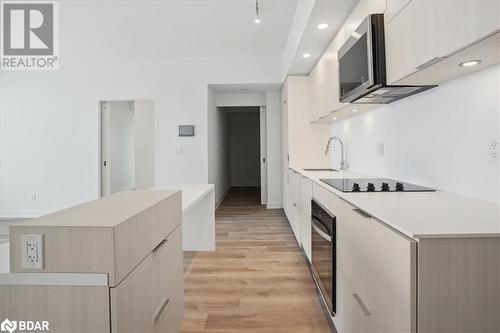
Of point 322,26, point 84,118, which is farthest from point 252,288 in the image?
point 84,118

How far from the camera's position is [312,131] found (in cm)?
469

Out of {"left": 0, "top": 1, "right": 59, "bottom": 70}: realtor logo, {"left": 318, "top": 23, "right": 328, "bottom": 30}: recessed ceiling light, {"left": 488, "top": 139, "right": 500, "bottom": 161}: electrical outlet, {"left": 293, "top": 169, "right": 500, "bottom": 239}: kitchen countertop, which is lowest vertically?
{"left": 293, "top": 169, "right": 500, "bottom": 239}: kitchen countertop

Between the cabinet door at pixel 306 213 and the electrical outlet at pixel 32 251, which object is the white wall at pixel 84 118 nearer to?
the cabinet door at pixel 306 213

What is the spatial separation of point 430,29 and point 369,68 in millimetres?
523

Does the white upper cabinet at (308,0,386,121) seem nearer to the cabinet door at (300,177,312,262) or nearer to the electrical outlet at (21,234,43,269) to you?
the cabinet door at (300,177,312,262)

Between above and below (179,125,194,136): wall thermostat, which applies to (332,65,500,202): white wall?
below

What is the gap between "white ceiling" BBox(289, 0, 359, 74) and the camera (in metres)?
2.39

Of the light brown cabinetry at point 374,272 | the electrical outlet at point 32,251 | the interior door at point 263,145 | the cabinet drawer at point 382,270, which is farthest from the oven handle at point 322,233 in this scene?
the interior door at point 263,145

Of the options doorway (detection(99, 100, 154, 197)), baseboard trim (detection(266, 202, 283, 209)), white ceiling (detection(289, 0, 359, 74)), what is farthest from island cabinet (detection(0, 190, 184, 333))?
doorway (detection(99, 100, 154, 197))

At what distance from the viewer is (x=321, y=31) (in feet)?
9.57

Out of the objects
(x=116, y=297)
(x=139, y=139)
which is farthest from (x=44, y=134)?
(x=116, y=297)

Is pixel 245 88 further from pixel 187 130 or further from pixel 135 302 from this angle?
pixel 135 302

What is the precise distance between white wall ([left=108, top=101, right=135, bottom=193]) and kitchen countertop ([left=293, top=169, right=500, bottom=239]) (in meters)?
6.22

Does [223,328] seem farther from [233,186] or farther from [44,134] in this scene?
[233,186]
